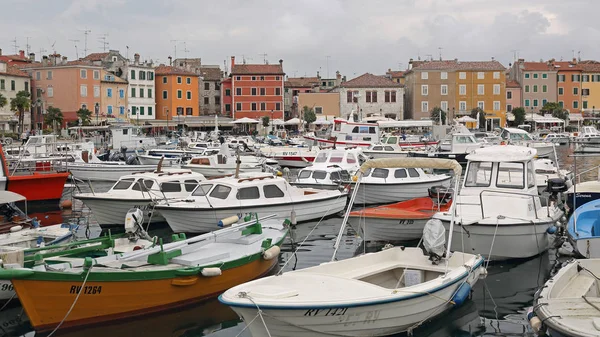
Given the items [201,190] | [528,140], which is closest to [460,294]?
[201,190]

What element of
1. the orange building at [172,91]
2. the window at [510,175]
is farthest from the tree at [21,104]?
the window at [510,175]

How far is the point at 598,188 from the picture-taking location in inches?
851

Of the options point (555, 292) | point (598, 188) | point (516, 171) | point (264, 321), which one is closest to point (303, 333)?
point (264, 321)

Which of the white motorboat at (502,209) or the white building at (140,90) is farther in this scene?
the white building at (140,90)

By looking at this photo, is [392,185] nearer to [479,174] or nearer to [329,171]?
[329,171]

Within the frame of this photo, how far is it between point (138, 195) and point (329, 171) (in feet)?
27.4

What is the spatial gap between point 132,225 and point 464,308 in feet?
23.4

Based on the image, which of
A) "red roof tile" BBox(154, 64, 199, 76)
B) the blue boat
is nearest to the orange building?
"red roof tile" BBox(154, 64, 199, 76)

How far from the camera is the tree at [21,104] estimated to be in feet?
223

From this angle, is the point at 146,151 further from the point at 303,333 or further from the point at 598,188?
the point at 303,333

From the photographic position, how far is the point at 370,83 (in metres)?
84.6

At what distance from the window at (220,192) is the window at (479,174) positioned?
22.8 ft

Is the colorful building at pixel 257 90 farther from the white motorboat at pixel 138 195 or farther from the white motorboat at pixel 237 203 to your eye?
the white motorboat at pixel 237 203

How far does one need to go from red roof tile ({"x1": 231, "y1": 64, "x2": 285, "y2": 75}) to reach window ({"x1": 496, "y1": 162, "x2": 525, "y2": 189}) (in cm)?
7012
